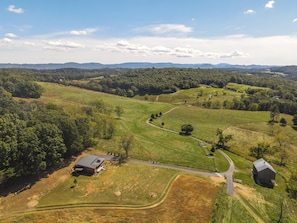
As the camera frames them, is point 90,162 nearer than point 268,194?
No

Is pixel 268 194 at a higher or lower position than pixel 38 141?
lower

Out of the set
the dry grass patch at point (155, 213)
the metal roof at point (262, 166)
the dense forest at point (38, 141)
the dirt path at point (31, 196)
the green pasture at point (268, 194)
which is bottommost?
the green pasture at point (268, 194)

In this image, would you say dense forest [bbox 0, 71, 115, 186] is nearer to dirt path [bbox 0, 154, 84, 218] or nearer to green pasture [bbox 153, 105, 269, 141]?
dirt path [bbox 0, 154, 84, 218]

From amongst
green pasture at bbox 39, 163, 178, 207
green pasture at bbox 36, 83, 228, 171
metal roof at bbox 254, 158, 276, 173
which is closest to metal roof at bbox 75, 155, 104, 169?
green pasture at bbox 39, 163, 178, 207

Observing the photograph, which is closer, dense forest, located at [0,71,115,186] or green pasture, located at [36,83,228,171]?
dense forest, located at [0,71,115,186]

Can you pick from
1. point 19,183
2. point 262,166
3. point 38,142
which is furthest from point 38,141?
point 262,166

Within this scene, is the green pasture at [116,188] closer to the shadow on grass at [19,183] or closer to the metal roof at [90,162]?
the metal roof at [90,162]

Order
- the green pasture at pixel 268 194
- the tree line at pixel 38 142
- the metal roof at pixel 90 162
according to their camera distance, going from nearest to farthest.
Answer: the green pasture at pixel 268 194 < the tree line at pixel 38 142 < the metal roof at pixel 90 162

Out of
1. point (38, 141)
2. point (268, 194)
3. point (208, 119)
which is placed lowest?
point (268, 194)

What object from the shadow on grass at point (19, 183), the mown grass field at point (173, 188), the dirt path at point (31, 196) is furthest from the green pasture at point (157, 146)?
the shadow on grass at point (19, 183)

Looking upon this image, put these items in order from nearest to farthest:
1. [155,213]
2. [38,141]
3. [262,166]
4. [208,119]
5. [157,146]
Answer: [155,213]
[38,141]
[262,166]
[157,146]
[208,119]

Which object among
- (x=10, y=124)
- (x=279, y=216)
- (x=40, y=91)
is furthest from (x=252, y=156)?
(x=40, y=91)

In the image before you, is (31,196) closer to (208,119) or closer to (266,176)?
(266,176)

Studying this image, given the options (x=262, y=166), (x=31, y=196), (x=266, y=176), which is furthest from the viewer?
(x=262, y=166)
